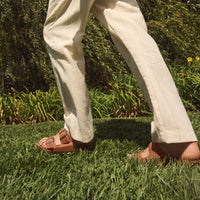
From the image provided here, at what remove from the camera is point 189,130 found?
122 centimetres

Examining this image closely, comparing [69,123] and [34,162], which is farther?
[69,123]

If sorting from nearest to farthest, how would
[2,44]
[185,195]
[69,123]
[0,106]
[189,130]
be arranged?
[185,195] < [189,130] < [69,123] < [0,106] < [2,44]

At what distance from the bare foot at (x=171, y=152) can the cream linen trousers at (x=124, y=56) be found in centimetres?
4

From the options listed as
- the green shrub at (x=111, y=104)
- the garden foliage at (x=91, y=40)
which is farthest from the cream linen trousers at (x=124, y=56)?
the garden foliage at (x=91, y=40)

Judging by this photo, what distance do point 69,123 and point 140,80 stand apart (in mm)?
502

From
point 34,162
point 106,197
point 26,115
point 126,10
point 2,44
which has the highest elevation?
point 126,10

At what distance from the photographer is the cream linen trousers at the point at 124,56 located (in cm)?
124

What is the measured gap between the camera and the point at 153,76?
1.28m

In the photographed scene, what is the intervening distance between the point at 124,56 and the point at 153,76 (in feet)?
0.72

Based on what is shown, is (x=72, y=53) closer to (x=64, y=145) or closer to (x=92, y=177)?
(x=64, y=145)

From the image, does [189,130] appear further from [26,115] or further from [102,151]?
[26,115]

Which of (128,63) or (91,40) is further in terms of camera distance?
(91,40)

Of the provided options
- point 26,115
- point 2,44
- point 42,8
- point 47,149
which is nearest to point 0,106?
point 26,115

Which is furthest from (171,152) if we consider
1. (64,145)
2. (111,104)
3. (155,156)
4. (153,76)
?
(111,104)
